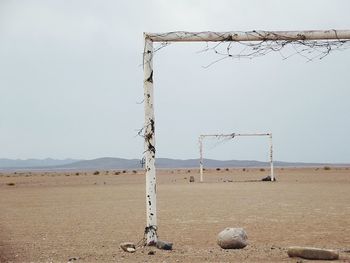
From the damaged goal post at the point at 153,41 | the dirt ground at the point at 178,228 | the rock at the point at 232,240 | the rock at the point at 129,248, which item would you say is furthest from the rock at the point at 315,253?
the rock at the point at 129,248

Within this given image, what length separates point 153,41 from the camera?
1002cm

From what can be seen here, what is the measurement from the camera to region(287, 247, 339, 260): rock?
8.50 meters

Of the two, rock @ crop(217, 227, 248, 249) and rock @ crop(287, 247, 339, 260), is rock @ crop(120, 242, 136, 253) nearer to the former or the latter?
rock @ crop(217, 227, 248, 249)

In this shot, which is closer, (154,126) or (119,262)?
(119,262)

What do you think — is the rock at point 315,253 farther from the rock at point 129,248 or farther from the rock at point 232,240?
the rock at point 129,248

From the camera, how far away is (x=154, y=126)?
10039mm

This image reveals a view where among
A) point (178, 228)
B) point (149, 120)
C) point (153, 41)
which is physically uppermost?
point (153, 41)

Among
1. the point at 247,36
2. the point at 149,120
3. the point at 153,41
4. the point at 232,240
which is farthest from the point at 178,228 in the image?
the point at 247,36

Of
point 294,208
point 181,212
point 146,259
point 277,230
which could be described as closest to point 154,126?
point 146,259

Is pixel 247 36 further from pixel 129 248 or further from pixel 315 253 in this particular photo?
pixel 129 248

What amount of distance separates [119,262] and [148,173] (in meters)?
1.86

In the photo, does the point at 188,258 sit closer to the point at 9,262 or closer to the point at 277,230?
the point at 9,262

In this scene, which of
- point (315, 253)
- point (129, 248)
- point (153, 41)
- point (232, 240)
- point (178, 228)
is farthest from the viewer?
point (178, 228)

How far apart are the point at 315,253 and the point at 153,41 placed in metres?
4.54
